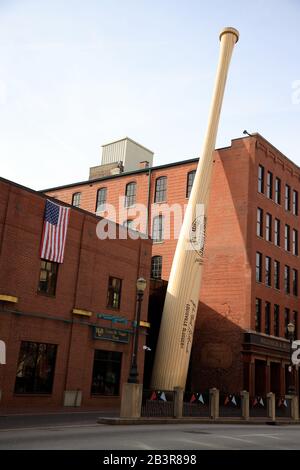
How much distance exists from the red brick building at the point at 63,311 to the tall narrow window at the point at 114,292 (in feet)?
0.19

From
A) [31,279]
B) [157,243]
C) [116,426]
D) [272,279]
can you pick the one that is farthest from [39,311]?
[272,279]

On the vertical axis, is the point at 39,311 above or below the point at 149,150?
below

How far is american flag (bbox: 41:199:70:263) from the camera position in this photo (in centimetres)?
2561

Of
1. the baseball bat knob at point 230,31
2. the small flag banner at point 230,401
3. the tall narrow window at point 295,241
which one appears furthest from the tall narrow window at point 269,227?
the small flag banner at point 230,401

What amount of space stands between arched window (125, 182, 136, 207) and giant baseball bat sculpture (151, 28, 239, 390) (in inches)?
523

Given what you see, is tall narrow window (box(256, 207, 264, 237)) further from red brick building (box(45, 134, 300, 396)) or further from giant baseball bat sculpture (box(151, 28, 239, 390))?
giant baseball bat sculpture (box(151, 28, 239, 390))

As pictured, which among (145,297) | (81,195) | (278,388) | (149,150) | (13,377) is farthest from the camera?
(149,150)

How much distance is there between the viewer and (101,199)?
48875mm

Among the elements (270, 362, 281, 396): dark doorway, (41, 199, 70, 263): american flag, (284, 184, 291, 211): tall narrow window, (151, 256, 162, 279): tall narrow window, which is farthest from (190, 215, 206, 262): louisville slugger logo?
(284, 184, 291, 211): tall narrow window

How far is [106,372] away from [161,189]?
19636 millimetres

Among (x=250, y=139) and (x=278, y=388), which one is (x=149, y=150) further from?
(x=278, y=388)

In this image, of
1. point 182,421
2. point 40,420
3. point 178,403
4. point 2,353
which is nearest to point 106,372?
point 178,403
